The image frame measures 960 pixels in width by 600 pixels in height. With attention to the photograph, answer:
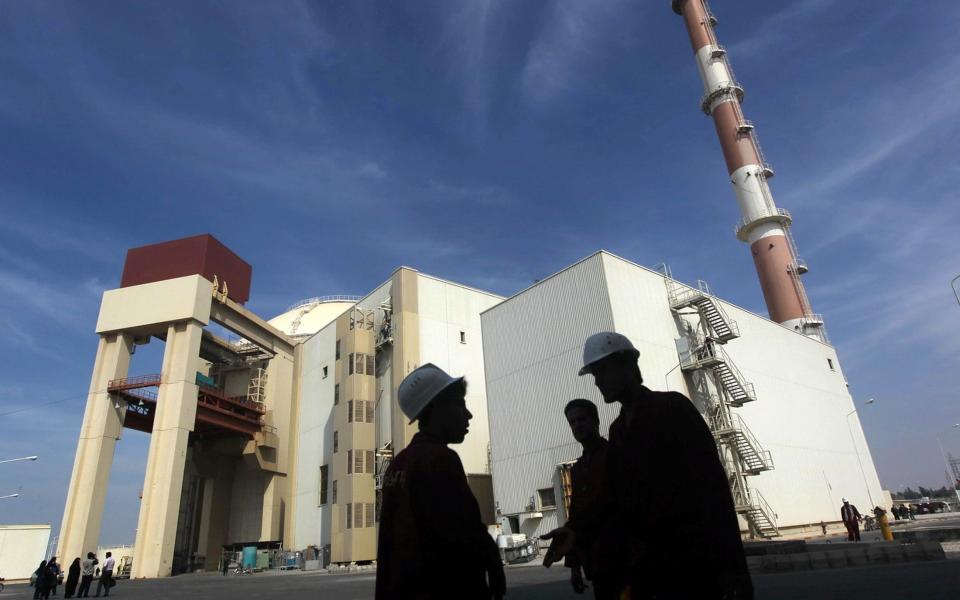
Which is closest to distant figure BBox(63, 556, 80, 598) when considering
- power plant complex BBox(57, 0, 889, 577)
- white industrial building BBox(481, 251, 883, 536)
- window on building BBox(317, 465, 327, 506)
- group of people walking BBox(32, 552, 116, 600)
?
group of people walking BBox(32, 552, 116, 600)

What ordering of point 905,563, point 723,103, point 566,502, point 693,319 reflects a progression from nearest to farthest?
point 905,563, point 566,502, point 693,319, point 723,103

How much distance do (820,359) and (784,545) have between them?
2904cm

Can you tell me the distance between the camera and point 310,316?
165ft

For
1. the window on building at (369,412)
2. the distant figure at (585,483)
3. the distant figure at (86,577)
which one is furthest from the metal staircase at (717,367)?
the distant figure at (86,577)

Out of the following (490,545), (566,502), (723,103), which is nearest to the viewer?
(490,545)

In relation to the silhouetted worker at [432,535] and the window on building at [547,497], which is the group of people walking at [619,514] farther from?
the window on building at [547,497]

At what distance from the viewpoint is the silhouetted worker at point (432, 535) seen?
2301 mm

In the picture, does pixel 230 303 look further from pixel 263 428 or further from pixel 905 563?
pixel 905 563

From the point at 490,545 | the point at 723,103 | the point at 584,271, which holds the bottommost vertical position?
the point at 490,545

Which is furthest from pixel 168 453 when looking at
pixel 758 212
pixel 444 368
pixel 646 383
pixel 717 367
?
pixel 758 212

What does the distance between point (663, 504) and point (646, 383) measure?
2255 centimetres

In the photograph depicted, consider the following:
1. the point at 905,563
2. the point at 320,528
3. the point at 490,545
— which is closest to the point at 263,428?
the point at 320,528

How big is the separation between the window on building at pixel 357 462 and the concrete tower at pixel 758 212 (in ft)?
102

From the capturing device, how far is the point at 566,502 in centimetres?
2380
